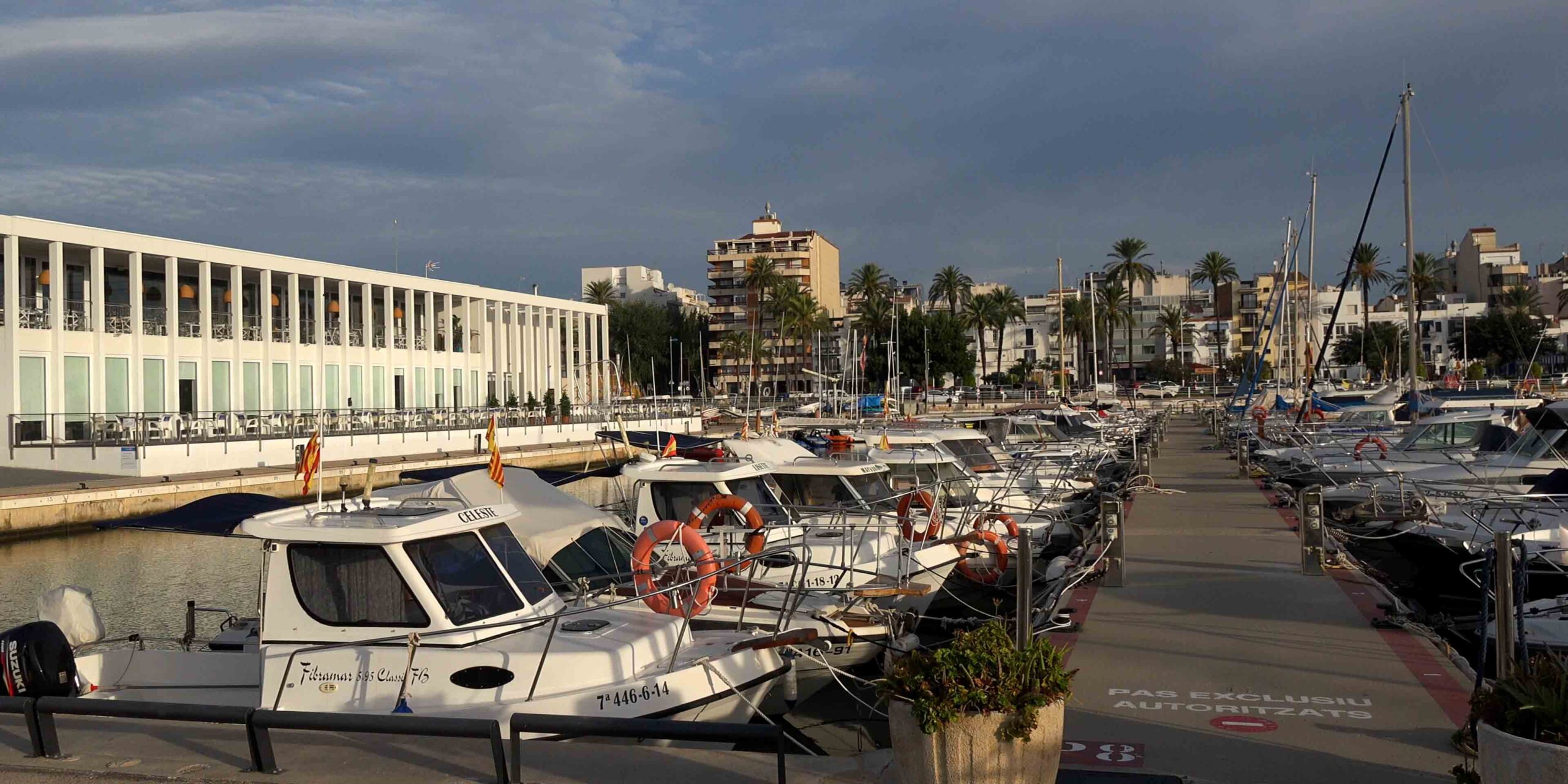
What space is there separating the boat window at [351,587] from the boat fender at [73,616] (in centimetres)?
353

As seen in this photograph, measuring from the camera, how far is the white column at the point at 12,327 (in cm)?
4116

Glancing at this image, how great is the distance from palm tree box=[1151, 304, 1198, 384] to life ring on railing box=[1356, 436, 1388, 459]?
9664 cm

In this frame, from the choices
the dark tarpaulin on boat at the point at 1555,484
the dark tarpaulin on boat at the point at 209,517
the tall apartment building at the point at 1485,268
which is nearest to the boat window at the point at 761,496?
the dark tarpaulin on boat at the point at 209,517

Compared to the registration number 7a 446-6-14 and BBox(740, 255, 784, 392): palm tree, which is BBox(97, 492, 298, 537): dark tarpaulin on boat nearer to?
the registration number 7a 446-6-14

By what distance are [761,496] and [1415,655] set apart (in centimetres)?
938

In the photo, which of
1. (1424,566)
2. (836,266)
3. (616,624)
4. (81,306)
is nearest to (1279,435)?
(1424,566)

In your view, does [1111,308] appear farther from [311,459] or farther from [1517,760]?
[1517,760]

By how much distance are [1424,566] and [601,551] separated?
38.1ft

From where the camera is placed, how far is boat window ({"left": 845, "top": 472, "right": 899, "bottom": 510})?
19656 millimetres

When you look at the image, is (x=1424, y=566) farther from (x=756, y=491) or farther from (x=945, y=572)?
(x=756, y=491)

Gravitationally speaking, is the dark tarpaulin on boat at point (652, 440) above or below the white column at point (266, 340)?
below

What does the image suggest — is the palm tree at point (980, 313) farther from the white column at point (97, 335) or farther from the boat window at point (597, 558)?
the boat window at point (597, 558)

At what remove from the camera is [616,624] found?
36.6 feet

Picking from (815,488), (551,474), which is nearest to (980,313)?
(551,474)
